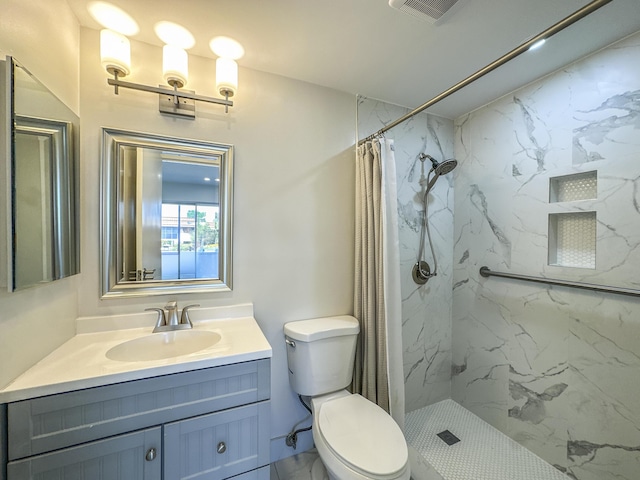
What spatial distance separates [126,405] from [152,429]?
0.13m

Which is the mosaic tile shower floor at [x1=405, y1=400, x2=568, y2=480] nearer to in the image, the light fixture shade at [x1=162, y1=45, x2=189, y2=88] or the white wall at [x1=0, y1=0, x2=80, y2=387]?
the white wall at [x1=0, y1=0, x2=80, y2=387]

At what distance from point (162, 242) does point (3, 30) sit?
879mm

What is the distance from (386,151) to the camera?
59.3 inches

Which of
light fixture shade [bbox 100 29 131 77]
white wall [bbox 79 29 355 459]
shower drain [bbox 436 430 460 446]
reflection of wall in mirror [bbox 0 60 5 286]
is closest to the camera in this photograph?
reflection of wall in mirror [bbox 0 60 5 286]

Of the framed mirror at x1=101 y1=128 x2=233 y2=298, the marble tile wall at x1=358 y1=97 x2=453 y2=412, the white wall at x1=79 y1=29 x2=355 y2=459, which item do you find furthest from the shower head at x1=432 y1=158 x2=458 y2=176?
the framed mirror at x1=101 y1=128 x2=233 y2=298

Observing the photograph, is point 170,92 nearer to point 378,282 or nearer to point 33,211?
point 33,211

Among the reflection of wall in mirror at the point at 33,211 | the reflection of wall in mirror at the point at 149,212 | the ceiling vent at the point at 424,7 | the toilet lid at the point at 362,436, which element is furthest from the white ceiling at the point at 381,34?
the toilet lid at the point at 362,436

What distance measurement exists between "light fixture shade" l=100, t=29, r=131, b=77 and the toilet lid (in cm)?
195

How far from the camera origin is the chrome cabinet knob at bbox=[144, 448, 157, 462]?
2.96 ft

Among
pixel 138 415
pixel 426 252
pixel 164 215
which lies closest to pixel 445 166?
pixel 426 252

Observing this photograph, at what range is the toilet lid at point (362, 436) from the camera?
1.01m

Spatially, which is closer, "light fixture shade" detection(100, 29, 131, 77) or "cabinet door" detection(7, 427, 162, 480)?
"cabinet door" detection(7, 427, 162, 480)

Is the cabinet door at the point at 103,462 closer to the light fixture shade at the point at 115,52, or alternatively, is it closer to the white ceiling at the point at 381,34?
the light fixture shade at the point at 115,52

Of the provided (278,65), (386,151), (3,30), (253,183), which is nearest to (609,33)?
(386,151)
